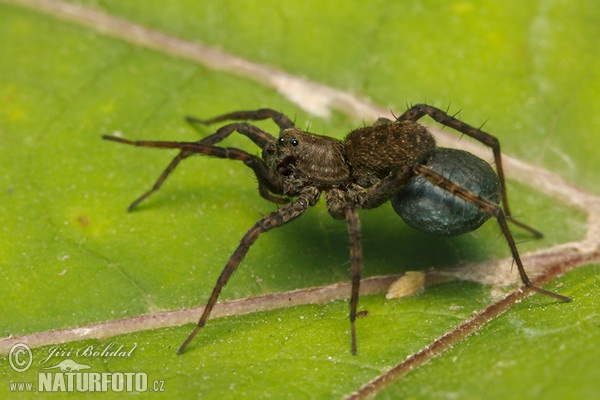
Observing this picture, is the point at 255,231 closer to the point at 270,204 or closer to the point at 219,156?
the point at 219,156

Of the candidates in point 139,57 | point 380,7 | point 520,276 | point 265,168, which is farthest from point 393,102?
point 139,57

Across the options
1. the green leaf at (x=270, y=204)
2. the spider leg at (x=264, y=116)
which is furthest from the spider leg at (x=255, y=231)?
the spider leg at (x=264, y=116)

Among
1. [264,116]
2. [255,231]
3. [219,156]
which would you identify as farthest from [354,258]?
[264,116]

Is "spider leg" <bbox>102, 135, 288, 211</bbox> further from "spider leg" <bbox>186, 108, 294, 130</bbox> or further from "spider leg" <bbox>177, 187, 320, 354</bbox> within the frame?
"spider leg" <bbox>186, 108, 294, 130</bbox>

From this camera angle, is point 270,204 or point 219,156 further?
point 270,204

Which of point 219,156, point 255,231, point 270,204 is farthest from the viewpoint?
point 270,204

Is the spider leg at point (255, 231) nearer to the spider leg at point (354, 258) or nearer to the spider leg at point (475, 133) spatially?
the spider leg at point (354, 258)

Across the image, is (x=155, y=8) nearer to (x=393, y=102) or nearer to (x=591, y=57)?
(x=393, y=102)
